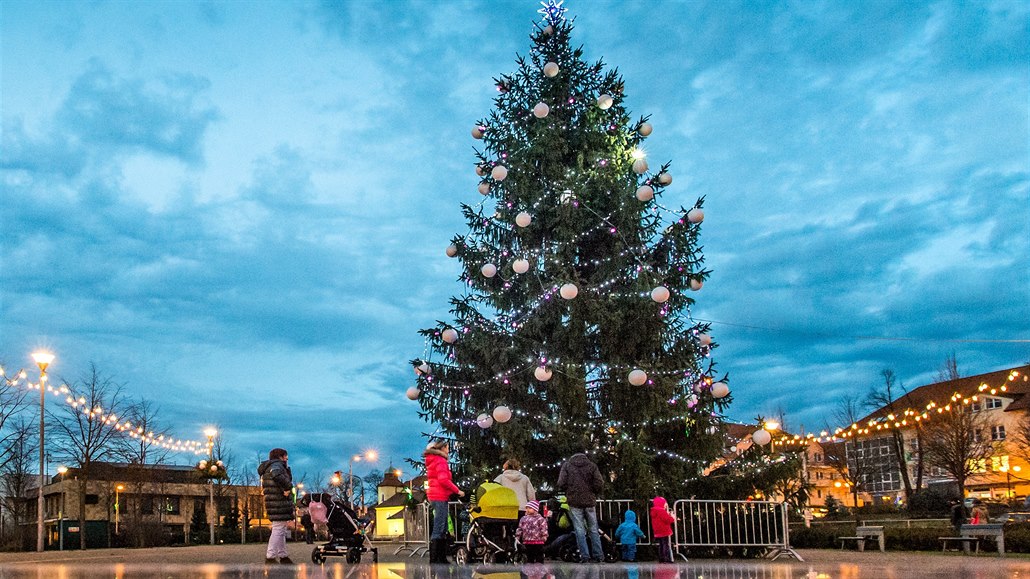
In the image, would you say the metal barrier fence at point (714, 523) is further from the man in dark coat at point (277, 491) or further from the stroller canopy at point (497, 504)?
the man in dark coat at point (277, 491)

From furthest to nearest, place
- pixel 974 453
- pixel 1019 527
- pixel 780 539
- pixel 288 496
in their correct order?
pixel 974 453, pixel 1019 527, pixel 780 539, pixel 288 496

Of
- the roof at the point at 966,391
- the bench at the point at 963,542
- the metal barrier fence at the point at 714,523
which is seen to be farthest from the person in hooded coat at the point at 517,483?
the roof at the point at 966,391

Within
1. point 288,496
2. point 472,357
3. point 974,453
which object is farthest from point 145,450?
point 974,453

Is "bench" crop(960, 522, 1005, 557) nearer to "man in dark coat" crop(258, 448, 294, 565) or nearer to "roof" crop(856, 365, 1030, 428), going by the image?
"man in dark coat" crop(258, 448, 294, 565)

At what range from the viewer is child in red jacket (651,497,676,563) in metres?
15.2

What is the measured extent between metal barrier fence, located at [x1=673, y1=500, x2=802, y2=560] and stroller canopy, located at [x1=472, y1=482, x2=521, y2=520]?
377cm

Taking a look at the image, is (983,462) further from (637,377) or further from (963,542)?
(637,377)

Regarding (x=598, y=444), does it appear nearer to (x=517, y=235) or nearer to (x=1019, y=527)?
(x=517, y=235)

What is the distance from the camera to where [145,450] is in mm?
48156

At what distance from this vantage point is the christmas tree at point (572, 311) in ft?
57.2

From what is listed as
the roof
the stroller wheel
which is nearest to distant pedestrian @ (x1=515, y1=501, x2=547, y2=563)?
the stroller wheel

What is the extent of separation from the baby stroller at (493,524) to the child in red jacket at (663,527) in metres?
2.82

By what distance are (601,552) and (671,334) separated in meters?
5.76

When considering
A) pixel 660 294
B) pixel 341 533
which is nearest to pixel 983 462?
pixel 660 294
